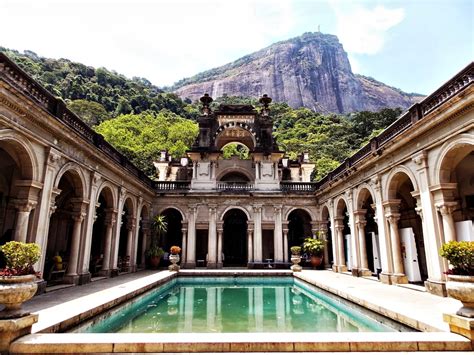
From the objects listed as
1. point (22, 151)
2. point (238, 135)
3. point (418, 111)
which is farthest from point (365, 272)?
point (22, 151)

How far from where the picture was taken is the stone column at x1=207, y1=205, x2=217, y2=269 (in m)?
18.5

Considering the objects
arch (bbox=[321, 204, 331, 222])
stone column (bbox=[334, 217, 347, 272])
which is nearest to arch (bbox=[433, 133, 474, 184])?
stone column (bbox=[334, 217, 347, 272])

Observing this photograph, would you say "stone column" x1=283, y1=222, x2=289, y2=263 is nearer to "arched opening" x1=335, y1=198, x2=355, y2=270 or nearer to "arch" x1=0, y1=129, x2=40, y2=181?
"arched opening" x1=335, y1=198, x2=355, y2=270

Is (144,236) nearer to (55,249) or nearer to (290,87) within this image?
(55,249)

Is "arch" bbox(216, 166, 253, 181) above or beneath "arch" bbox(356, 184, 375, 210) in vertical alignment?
above

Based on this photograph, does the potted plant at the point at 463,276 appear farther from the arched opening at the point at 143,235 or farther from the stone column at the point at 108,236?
the arched opening at the point at 143,235

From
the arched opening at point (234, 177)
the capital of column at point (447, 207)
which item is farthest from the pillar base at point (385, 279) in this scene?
the arched opening at point (234, 177)

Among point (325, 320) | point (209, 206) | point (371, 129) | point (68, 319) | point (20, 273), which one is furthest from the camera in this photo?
point (371, 129)

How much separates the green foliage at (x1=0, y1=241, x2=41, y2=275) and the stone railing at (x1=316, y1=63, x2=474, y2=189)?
9.21 metres

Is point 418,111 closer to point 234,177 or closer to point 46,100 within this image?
point 46,100

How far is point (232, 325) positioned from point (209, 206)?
43.4 ft

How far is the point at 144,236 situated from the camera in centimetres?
1805

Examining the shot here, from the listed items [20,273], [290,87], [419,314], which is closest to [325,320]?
[419,314]

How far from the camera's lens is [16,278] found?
423 cm
